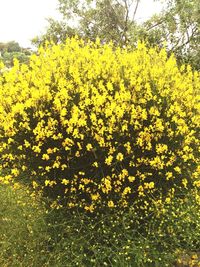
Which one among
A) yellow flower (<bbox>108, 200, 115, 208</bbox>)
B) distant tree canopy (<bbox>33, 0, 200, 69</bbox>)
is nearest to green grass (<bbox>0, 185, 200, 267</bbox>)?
yellow flower (<bbox>108, 200, 115, 208</bbox>)

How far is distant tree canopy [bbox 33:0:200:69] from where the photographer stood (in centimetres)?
1328

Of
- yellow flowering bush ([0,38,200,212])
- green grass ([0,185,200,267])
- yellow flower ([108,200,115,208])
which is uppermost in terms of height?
yellow flowering bush ([0,38,200,212])

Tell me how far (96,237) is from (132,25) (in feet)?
38.1

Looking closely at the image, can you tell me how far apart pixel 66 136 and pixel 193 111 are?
1.62m

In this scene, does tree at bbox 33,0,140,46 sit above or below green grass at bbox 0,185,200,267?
above

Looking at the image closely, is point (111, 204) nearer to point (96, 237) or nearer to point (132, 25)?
point (96, 237)

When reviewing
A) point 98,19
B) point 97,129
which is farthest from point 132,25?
point 97,129

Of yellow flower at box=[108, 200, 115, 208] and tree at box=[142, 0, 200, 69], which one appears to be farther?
tree at box=[142, 0, 200, 69]

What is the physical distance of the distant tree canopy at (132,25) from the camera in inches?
523

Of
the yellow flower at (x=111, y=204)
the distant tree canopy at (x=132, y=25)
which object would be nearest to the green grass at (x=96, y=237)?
the yellow flower at (x=111, y=204)

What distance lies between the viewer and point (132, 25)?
14656mm

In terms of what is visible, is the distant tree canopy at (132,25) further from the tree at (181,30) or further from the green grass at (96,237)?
the green grass at (96,237)

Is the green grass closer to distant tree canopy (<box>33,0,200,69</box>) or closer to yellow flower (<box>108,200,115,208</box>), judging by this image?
yellow flower (<box>108,200,115,208</box>)

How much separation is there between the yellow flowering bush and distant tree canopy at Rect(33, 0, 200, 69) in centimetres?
809
